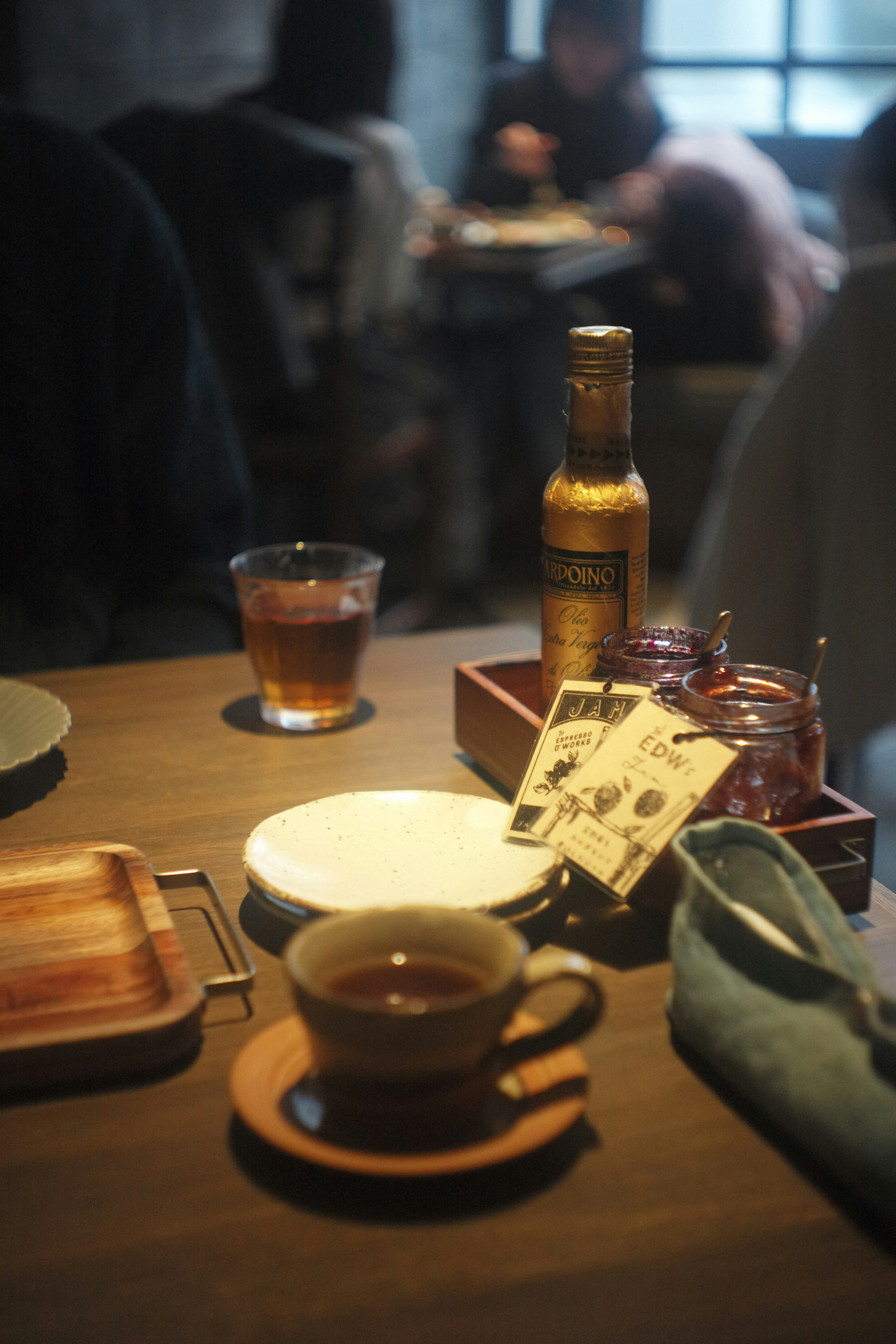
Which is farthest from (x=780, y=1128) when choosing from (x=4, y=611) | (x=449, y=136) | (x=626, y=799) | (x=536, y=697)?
(x=449, y=136)

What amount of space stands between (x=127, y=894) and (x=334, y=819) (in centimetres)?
12

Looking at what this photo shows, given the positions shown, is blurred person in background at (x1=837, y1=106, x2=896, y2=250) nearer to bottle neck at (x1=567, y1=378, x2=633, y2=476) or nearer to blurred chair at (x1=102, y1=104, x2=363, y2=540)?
blurred chair at (x1=102, y1=104, x2=363, y2=540)

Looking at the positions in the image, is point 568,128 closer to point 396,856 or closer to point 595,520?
point 595,520

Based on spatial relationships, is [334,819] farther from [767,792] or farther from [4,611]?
[4,611]

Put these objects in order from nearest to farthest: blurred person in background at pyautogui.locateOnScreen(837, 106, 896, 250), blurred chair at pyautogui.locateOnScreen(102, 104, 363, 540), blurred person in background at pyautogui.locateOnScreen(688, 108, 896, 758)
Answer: blurred person in background at pyautogui.locateOnScreen(688, 108, 896, 758), blurred chair at pyautogui.locateOnScreen(102, 104, 363, 540), blurred person in background at pyautogui.locateOnScreen(837, 106, 896, 250)

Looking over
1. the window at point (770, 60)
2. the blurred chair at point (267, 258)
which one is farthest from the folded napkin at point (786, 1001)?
the window at point (770, 60)

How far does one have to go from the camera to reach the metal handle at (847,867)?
2.01 feet

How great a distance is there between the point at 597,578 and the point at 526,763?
0.41 feet

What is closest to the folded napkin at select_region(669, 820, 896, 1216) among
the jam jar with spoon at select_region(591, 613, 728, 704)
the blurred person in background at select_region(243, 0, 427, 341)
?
the jam jar with spoon at select_region(591, 613, 728, 704)

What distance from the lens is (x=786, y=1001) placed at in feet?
1.53

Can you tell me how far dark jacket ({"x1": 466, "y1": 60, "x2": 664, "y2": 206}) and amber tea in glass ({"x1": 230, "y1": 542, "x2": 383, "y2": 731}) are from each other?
399 cm

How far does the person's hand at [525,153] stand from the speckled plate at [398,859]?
4227mm

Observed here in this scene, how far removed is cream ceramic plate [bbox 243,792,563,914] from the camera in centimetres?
60

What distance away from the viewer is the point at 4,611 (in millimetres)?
1311
